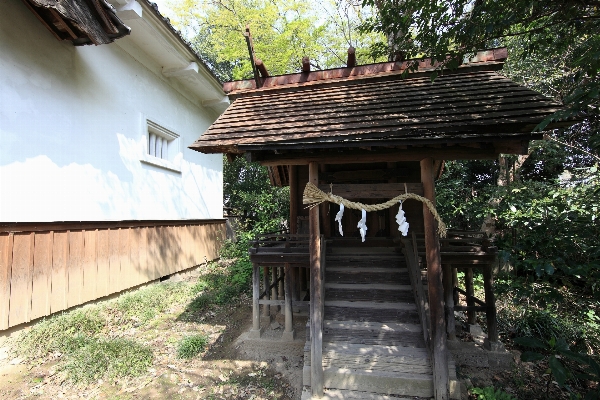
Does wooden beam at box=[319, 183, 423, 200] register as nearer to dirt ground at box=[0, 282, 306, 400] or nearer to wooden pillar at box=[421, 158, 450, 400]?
wooden pillar at box=[421, 158, 450, 400]

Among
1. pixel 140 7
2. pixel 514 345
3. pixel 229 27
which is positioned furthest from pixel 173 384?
pixel 229 27

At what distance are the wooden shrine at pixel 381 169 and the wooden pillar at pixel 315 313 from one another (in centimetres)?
2

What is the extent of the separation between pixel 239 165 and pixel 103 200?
1032cm

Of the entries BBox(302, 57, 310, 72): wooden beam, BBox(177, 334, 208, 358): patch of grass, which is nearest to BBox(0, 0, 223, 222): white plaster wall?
BBox(177, 334, 208, 358): patch of grass

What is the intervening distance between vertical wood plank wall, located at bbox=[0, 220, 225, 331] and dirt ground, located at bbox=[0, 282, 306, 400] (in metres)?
0.78

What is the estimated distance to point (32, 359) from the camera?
423 cm

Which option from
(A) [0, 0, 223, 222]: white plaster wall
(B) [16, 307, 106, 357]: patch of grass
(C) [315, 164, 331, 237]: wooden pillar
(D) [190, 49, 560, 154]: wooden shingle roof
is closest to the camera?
(D) [190, 49, 560, 154]: wooden shingle roof

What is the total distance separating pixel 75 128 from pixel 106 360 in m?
4.08

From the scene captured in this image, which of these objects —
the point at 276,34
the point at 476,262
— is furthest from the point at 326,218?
the point at 276,34

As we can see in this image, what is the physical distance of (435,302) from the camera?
3752 mm

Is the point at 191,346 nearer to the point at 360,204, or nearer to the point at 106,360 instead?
the point at 106,360

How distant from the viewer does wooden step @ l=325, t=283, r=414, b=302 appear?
464 centimetres

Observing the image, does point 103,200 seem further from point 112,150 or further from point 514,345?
point 514,345

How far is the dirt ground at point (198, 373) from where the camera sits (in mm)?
3803
